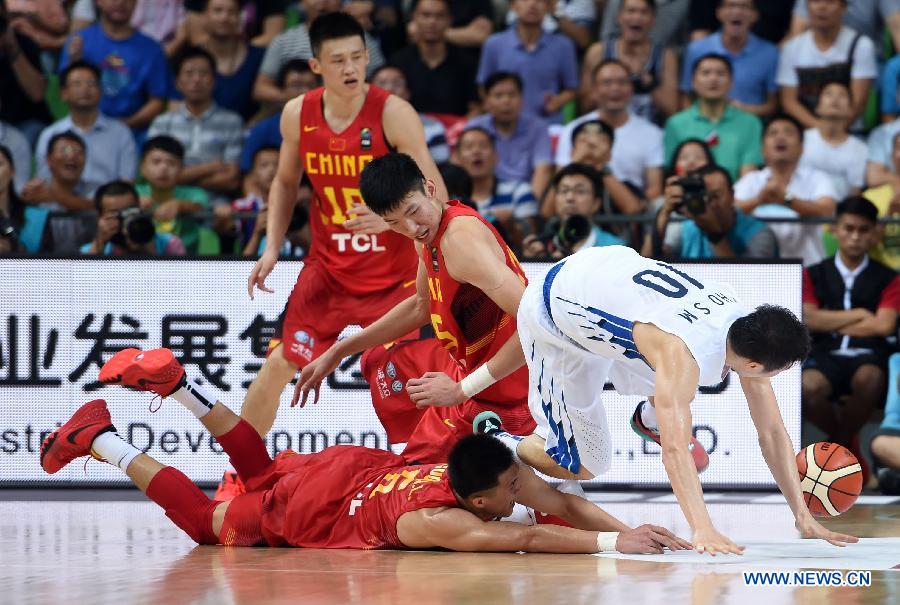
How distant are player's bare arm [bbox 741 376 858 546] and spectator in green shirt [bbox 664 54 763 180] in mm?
4979

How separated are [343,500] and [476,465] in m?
0.82

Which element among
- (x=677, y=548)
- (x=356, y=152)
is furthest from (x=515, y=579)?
(x=356, y=152)

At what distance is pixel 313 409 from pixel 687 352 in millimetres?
3935

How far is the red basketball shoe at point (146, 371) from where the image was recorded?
633cm

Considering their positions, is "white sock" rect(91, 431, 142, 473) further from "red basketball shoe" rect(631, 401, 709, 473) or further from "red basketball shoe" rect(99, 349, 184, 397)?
"red basketball shoe" rect(631, 401, 709, 473)

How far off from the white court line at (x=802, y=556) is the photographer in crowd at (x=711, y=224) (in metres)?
3.24

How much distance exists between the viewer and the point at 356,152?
7.21 metres

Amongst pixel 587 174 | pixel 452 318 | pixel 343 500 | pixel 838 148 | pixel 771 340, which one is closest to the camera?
pixel 771 340

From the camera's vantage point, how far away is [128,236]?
891 cm

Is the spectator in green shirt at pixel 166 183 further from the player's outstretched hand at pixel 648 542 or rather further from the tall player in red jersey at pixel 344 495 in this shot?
Answer: the player's outstretched hand at pixel 648 542

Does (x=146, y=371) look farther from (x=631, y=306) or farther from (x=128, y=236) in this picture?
(x=128, y=236)

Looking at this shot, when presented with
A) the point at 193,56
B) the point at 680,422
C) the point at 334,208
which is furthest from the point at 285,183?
the point at 193,56

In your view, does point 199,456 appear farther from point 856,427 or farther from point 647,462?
point 856,427

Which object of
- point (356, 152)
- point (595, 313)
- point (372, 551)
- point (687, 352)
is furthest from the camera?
point (356, 152)
